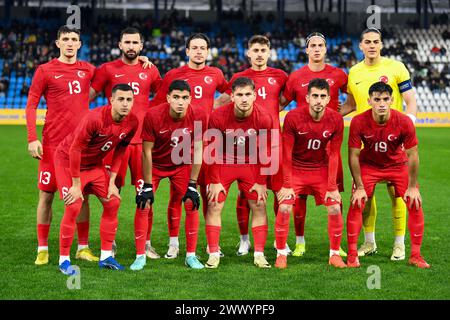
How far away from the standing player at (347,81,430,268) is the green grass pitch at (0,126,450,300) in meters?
0.37

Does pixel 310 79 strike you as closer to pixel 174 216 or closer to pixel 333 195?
pixel 333 195

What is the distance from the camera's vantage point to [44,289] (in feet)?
18.9

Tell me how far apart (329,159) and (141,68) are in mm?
2227

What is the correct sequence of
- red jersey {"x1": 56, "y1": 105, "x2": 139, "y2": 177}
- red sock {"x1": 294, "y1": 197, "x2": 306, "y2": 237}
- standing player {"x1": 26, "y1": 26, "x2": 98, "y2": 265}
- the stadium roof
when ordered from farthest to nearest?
the stadium roof → red sock {"x1": 294, "y1": 197, "x2": 306, "y2": 237} → standing player {"x1": 26, "y1": 26, "x2": 98, "y2": 265} → red jersey {"x1": 56, "y1": 105, "x2": 139, "y2": 177}

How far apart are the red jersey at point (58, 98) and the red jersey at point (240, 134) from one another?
1.42m

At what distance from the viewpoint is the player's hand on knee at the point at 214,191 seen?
22.3 ft

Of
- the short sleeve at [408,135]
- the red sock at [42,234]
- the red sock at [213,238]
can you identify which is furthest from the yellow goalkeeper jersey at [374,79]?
the red sock at [42,234]

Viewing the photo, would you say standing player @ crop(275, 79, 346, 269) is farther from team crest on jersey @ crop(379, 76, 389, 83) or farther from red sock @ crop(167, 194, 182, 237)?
red sock @ crop(167, 194, 182, 237)

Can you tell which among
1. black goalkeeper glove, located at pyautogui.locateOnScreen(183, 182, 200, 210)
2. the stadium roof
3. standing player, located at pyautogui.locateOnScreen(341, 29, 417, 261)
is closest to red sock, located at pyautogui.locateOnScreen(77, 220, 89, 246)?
black goalkeeper glove, located at pyautogui.locateOnScreen(183, 182, 200, 210)

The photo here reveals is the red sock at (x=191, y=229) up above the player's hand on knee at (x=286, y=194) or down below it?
below

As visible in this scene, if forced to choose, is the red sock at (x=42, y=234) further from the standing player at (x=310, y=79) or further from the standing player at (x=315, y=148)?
the standing player at (x=310, y=79)

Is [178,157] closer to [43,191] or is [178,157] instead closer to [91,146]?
[91,146]

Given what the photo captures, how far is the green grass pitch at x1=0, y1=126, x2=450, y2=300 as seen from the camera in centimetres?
567
